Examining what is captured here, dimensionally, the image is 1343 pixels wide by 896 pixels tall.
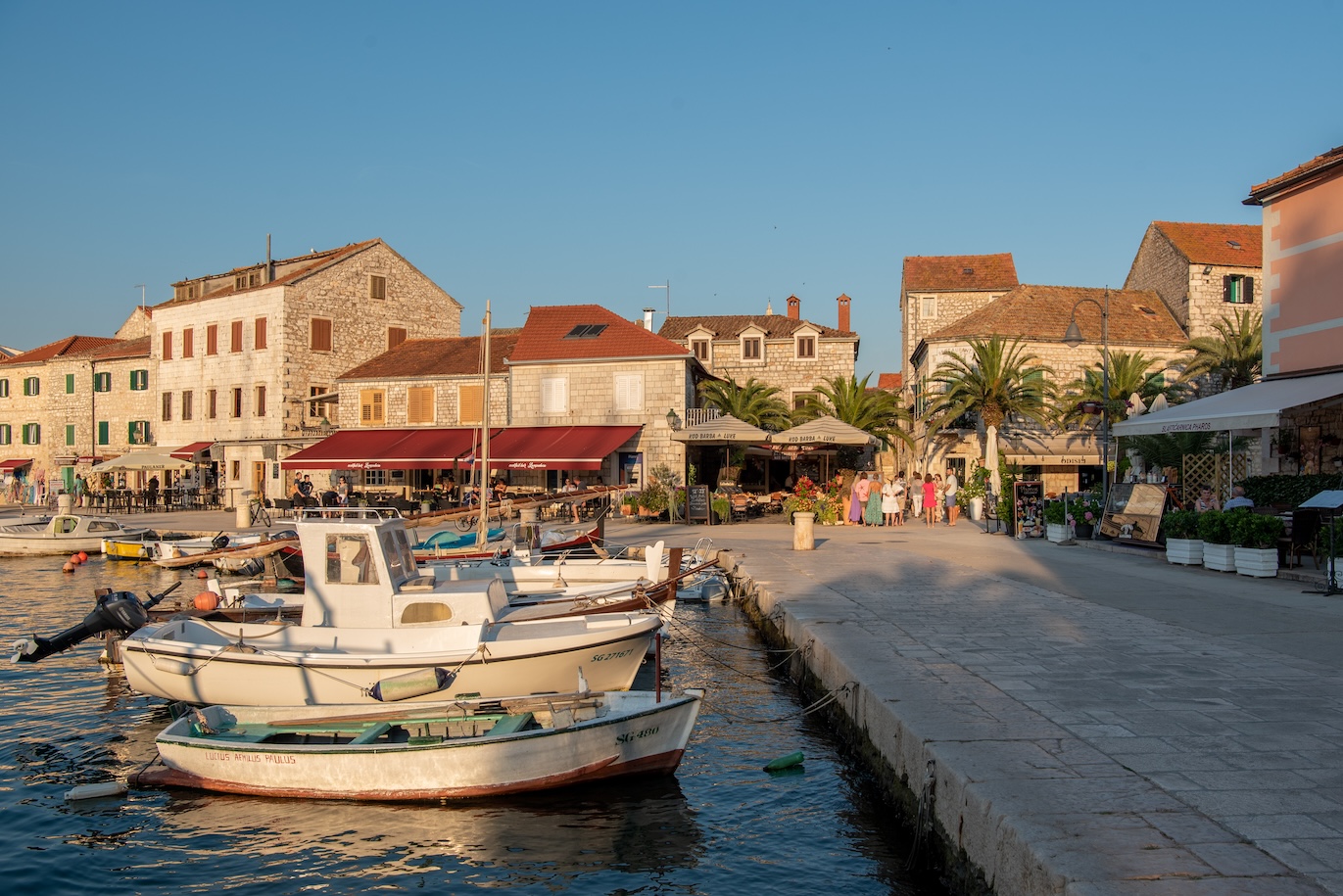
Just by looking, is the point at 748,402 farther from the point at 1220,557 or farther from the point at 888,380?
the point at 888,380

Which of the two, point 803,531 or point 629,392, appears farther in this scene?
point 629,392

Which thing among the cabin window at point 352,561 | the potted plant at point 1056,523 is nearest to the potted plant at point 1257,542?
the potted plant at point 1056,523

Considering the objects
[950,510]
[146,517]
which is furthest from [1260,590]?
[146,517]

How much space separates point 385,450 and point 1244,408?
2745 cm

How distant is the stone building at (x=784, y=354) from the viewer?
4478 centimetres

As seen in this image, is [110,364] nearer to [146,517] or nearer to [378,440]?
[146,517]

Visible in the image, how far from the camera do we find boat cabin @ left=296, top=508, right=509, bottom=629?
10062 millimetres

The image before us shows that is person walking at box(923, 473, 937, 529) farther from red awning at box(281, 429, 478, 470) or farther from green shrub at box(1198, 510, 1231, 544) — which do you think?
red awning at box(281, 429, 478, 470)

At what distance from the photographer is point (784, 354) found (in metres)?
45.1

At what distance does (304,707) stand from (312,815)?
1085 millimetres

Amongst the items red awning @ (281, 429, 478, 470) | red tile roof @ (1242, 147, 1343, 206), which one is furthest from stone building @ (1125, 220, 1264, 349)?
red awning @ (281, 429, 478, 470)

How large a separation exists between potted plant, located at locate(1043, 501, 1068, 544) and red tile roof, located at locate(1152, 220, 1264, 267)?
2450 cm

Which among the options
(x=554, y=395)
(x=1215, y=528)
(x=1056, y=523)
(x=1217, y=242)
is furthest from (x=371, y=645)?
(x=1217, y=242)

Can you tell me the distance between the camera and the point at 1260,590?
1361 centimetres
